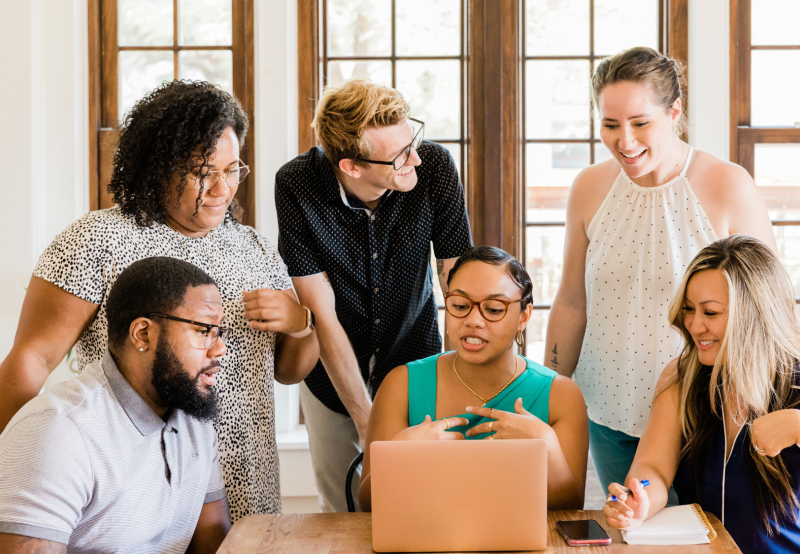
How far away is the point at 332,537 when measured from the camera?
4.24 ft

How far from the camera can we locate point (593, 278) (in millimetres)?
1904

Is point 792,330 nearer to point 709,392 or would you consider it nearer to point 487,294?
point 709,392

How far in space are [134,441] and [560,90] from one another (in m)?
2.65

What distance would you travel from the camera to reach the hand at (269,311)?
159cm

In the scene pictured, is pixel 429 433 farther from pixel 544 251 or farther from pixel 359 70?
pixel 359 70

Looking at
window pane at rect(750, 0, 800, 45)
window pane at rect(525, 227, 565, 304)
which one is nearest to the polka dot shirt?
window pane at rect(525, 227, 565, 304)

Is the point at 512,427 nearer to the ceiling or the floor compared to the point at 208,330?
nearer to the floor

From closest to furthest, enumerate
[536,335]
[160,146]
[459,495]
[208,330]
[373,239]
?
[459,495] < [208,330] < [160,146] < [373,239] < [536,335]

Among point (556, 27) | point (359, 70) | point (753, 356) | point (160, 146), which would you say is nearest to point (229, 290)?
point (160, 146)

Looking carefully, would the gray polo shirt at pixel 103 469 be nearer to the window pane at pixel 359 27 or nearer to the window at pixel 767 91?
the window pane at pixel 359 27

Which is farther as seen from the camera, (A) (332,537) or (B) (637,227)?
(B) (637,227)

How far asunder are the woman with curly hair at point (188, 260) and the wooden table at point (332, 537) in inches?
11.5

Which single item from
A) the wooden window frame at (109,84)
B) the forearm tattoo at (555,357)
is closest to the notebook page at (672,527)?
the forearm tattoo at (555,357)

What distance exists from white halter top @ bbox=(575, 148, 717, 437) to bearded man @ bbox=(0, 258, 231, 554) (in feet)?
3.31
